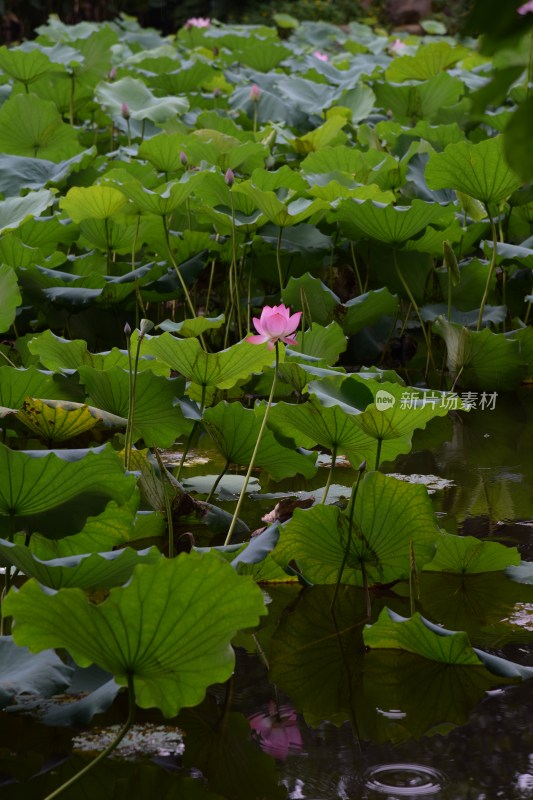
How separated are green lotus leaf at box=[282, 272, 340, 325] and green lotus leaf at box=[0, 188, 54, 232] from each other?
21.8 inches

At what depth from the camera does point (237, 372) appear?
1.60 m

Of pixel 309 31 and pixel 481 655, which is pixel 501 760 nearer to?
pixel 481 655

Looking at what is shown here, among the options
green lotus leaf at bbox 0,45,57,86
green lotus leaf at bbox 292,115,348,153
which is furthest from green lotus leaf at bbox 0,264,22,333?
green lotus leaf at bbox 0,45,57,86

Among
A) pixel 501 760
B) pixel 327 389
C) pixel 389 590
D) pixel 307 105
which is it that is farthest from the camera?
pixel 307 105

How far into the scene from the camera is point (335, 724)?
1.05 m

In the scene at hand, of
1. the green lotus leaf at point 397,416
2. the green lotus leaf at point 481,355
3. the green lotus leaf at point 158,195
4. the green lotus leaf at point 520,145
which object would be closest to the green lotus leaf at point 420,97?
the green lotus leaf at point 481,355

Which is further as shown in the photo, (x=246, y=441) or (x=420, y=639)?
(x=246, y=441)

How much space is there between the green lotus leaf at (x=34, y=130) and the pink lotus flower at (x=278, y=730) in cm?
237

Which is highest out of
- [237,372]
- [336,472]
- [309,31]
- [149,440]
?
[237,372]

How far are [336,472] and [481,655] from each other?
840mm

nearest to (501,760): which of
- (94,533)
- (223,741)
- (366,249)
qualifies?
(223,741)

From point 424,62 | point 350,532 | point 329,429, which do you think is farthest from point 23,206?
point 424,62

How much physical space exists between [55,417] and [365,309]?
108 cm

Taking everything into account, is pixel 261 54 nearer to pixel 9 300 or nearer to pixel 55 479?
pixel 9 300
